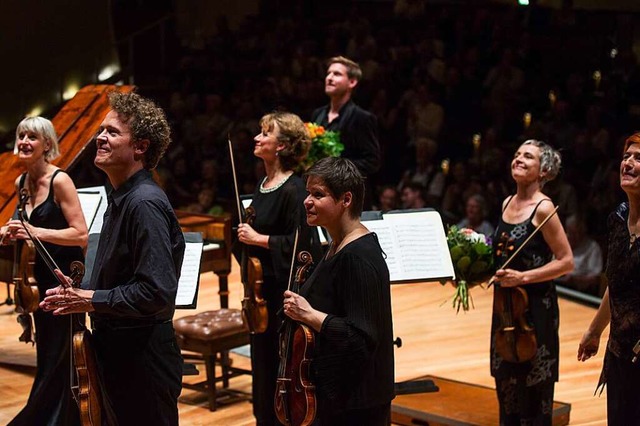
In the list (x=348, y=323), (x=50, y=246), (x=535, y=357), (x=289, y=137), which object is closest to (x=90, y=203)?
(x=50, y=246)

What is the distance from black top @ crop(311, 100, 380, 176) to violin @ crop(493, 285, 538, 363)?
1828mm

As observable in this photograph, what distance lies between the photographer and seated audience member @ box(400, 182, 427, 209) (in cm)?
984

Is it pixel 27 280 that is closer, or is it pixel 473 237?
pixel 27 280

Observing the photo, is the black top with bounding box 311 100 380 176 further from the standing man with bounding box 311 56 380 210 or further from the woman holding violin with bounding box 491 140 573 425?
the woman holding violin with bounding box 491 140 573 425

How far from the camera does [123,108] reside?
365 cm

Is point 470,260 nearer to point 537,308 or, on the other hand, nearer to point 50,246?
point 537,308

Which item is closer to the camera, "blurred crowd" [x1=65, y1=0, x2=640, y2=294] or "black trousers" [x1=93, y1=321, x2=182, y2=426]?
"black trousers" [x1=93, y1=321, x2=182, y2=426]

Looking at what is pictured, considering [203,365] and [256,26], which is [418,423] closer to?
[203,365]

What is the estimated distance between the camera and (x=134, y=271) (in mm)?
3529

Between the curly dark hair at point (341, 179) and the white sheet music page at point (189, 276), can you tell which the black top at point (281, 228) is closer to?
the white sheet music page at point (189, 276)

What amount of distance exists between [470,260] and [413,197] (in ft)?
14.0

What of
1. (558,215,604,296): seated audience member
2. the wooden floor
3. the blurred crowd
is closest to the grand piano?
the wooden floor

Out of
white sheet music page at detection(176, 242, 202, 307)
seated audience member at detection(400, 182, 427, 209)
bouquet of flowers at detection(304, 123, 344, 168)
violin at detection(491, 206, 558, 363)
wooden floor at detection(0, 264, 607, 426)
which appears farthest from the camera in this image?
seated audience member at detection(400, 182, 427, 209)

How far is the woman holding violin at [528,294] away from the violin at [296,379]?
1.74 m
